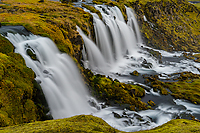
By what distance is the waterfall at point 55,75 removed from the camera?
13570 mm

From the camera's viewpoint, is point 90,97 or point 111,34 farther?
point 111,34

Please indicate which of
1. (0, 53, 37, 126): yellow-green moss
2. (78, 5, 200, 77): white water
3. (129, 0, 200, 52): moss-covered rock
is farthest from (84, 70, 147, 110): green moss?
(129, 0, 200, 52): moss-covered rock

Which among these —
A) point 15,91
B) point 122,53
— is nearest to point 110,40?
point 122,53

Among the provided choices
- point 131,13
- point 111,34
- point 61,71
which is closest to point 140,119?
point 61,71

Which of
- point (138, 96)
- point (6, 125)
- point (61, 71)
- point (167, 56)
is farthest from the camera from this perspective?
point (167, 56)

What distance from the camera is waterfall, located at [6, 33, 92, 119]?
13570mm

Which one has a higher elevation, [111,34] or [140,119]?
[111,34]

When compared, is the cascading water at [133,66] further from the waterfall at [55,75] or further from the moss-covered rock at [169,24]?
the moss-covered rock at [169,24]

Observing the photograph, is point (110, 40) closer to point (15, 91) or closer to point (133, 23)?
point (133, 23)

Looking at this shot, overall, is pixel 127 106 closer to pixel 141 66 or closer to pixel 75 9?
pixel 141 66

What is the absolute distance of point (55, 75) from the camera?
1519cm

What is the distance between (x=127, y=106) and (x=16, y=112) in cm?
1287

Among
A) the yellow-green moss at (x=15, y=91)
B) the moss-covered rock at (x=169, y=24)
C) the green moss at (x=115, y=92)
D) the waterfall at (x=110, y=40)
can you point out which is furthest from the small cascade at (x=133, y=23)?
the yellow-green moss at (x=15, y=91)

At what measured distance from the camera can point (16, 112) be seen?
30.9 feet
